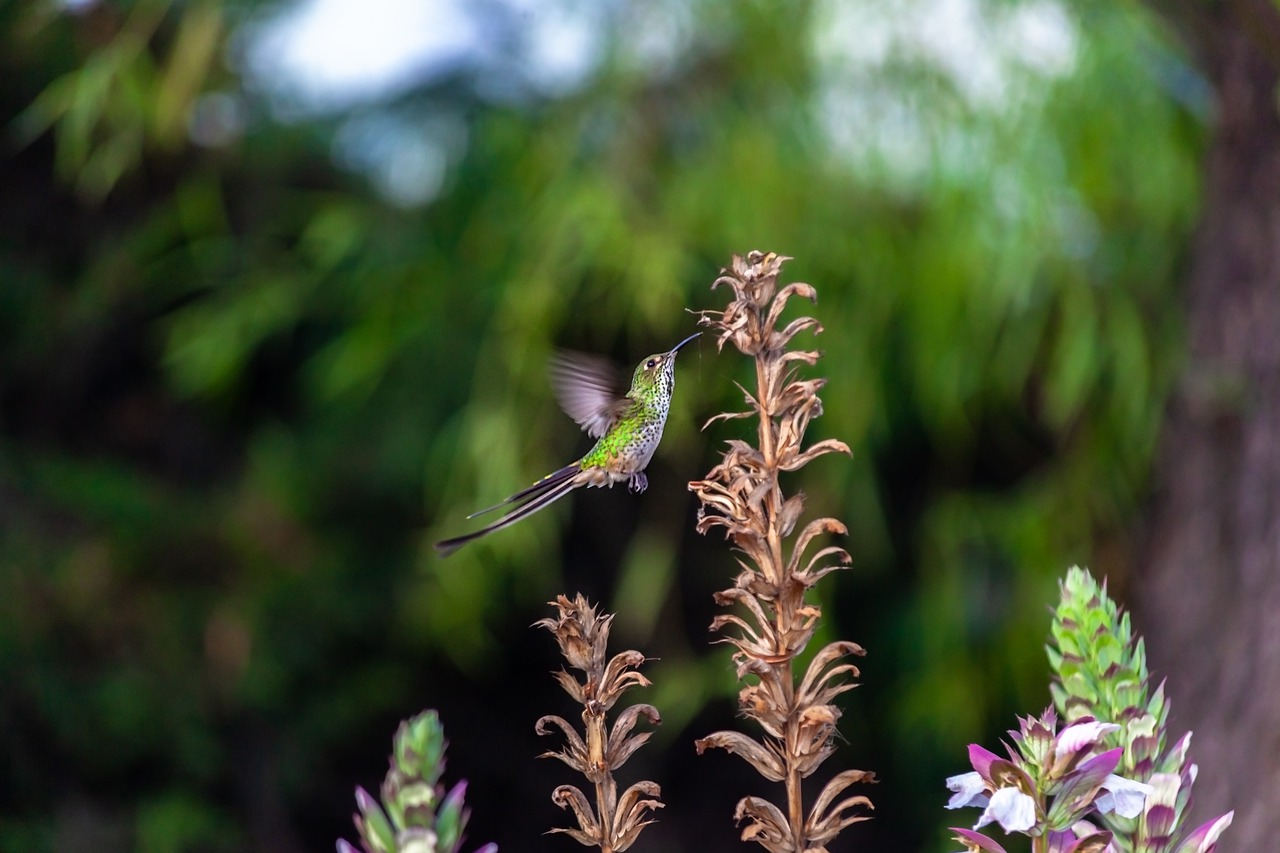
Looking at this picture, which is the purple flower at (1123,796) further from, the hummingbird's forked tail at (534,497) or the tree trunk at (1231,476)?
the tree trunk at (1231,476)

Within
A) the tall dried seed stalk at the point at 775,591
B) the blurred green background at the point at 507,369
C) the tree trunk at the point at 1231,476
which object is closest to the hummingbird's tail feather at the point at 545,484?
the tall dried seed stalk at the point at 775,591

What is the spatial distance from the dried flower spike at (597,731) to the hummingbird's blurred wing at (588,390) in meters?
0.36

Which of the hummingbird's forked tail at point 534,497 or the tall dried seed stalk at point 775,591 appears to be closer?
the tall dried seed stalk at point 775,591

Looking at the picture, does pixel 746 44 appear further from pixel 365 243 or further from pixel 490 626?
pixel 490 626

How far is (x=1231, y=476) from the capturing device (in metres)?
1.51

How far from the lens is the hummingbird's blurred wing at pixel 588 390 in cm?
68

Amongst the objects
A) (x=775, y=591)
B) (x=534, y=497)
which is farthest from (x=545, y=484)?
(x=775, y=591)

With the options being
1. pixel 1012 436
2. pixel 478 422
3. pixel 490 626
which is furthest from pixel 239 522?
pixel 1012 436

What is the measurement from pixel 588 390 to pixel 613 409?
20 mm

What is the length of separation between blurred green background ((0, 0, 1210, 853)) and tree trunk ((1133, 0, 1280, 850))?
5.9 inches

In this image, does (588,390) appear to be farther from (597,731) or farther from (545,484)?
(597,731)

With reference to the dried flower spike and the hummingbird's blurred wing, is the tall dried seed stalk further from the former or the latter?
the hummingbird's blurred wing

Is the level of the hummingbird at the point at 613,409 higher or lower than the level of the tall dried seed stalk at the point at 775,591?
higher

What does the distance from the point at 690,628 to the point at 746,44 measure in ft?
3.56
